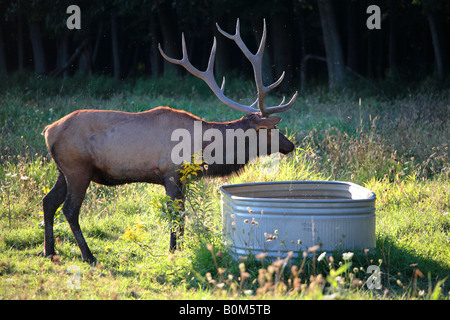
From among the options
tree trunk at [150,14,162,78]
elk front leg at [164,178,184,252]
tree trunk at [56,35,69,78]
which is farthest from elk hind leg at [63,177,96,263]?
tree trunk at [56,35,69,78]

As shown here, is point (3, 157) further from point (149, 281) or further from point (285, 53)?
point (285, 53)

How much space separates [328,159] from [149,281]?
4.43 metres

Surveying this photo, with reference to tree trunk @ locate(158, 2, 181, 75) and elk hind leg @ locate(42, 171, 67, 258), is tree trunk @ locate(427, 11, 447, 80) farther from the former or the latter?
elk hind leg @ locate(42, 171, 67, 258)

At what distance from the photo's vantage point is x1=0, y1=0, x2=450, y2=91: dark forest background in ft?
52.5

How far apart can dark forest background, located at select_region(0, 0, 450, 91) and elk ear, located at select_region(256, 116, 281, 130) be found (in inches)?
372

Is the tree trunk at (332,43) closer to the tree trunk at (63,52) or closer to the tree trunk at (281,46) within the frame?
the tree trunk at (281,46)

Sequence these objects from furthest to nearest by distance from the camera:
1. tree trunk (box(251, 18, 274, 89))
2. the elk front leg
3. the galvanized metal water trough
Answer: tree trunk (box(251, 18, 274, 89)), the elk front leg, the galvanized metal water trough

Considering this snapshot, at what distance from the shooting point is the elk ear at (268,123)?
21.0 feet

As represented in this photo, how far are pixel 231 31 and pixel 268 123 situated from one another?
1236 centimetres

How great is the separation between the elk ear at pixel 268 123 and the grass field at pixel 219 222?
694mm

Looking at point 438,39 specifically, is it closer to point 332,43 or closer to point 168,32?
point 332,43

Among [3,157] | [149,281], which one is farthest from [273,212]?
[3,157]

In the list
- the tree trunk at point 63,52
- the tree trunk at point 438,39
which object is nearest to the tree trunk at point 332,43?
the tree trunk at point 438,39

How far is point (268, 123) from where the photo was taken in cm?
641
